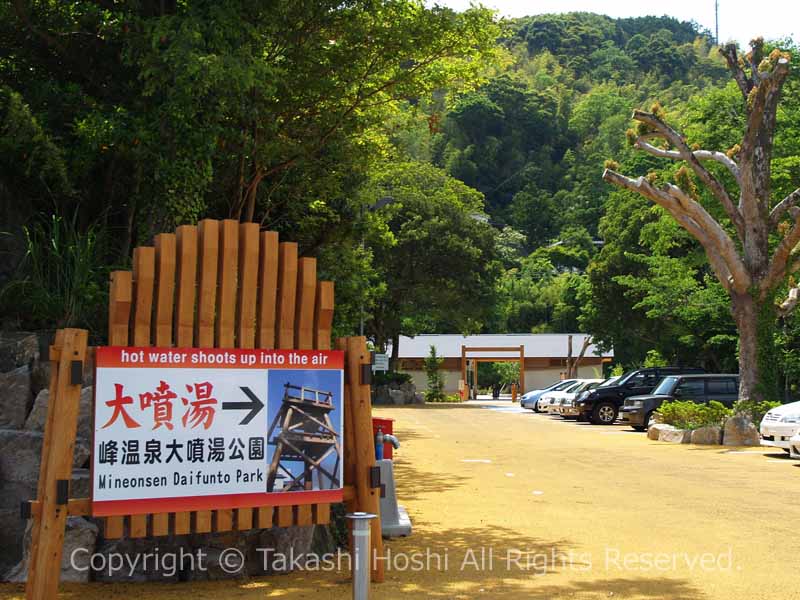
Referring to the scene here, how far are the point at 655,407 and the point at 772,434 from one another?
911cm

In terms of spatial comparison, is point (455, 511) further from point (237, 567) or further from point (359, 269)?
point (359, 269)


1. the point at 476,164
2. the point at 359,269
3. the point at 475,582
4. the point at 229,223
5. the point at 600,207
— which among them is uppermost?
the point at 476,164

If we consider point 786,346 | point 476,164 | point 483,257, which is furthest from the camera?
point 476,164

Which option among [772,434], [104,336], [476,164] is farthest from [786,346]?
[476,164]

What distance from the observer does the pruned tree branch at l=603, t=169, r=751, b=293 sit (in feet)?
78.6

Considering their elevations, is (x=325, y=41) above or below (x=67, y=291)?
above

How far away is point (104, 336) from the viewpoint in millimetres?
10305

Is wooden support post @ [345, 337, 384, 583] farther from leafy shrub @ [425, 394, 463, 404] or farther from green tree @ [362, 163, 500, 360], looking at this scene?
leafy shrub @ [425, 394, 463, 404]

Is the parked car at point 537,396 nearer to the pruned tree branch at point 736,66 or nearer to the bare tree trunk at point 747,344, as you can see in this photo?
the bare tree trunk at point 747,344

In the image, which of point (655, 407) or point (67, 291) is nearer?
point (67, 291)

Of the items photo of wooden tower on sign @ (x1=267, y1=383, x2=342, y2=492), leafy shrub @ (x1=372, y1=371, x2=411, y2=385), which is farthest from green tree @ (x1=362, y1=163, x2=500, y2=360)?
photo of wooden tower on sign @ (x1=267, y1=383, x2=342, y2=492)

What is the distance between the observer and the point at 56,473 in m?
6.42

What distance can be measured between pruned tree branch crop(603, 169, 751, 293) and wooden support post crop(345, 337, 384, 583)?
18.2 meters

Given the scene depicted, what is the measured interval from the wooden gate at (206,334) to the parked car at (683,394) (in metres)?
20.7
